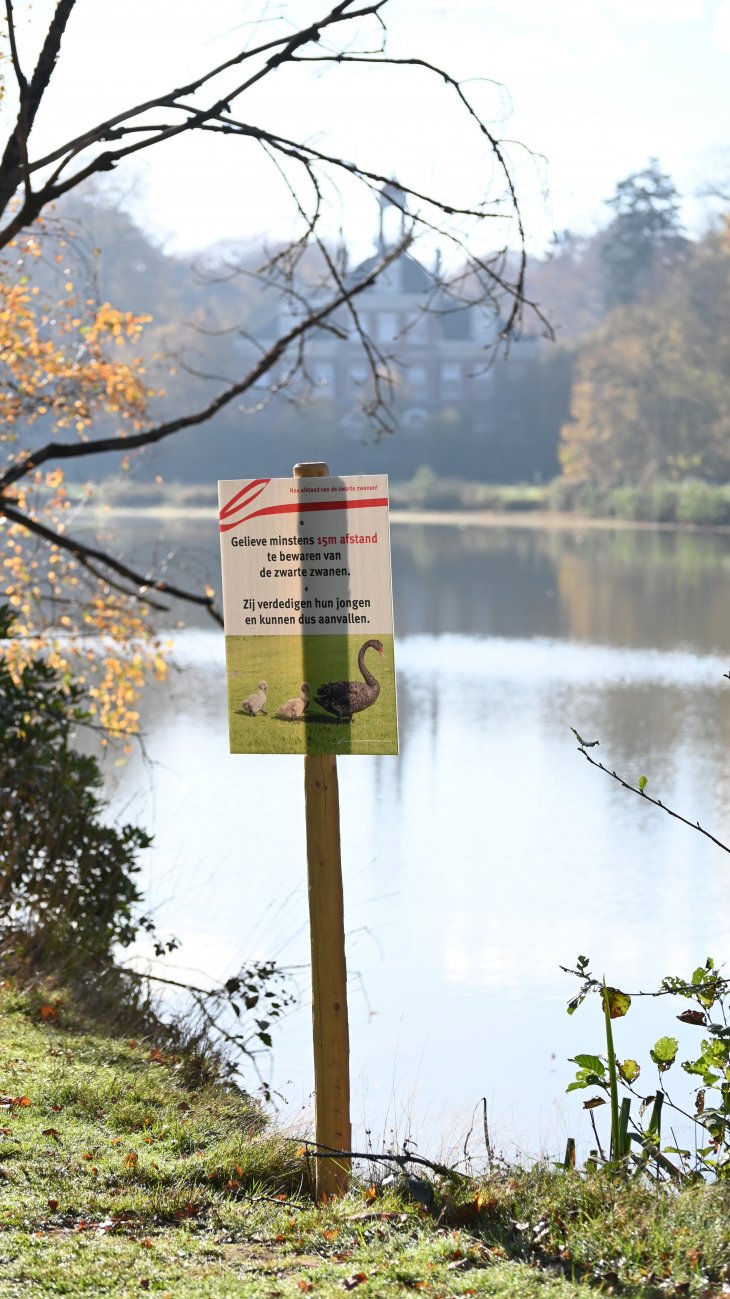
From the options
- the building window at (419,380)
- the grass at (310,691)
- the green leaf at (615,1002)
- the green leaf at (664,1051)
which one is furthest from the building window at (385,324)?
the green leaf at (664,1051)

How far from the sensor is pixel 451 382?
251ft

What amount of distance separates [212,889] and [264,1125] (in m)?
5.04

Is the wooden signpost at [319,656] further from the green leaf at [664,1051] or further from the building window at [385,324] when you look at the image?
the building window at [385,324]

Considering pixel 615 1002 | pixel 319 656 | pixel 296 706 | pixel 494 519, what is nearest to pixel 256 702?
pixel 296 706

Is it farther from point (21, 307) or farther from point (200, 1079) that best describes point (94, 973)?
point (21, 307)

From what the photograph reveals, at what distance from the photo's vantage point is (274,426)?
7225cm

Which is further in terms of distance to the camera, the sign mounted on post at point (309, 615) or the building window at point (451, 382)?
the building window at point (451, 382)

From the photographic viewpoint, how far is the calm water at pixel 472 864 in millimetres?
7562

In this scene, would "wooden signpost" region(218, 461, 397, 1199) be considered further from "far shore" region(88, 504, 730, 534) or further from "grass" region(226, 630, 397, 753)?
"far shore" region(88, 504, 730, 534)

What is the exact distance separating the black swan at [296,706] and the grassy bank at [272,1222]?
1.22 meters

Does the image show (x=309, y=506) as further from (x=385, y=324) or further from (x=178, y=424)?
(x=385, y=324)

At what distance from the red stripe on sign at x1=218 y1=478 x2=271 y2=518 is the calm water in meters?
2.10

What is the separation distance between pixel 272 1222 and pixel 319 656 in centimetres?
148

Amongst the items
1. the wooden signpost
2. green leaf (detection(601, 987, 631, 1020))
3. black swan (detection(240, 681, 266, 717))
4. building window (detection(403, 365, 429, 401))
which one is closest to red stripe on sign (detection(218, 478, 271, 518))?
the wooden signpost
